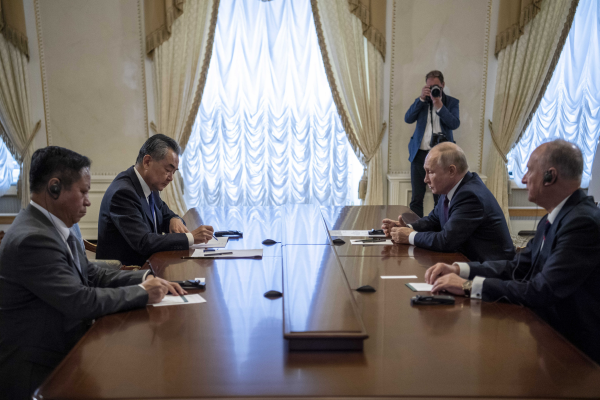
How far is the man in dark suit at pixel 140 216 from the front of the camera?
8.49 ft

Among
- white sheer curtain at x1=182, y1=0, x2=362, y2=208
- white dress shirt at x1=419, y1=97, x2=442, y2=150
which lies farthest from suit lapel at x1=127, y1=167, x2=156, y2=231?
white dress shirt at x1=419, y1=97, x2=442, y2=150

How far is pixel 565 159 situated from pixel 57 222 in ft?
6.19

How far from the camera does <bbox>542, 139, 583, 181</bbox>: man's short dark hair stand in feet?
6.06

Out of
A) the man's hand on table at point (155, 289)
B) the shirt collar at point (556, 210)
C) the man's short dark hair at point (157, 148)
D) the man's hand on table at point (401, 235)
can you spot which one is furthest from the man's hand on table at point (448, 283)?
the man's short dark hair at point (157, 148)

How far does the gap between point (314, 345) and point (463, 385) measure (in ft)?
1.34

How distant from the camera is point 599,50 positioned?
5562 mm

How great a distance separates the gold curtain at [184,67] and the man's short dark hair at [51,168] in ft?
12.7

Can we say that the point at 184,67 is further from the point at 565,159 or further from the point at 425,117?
the point at 565,159

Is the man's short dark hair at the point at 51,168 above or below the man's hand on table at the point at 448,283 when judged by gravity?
above

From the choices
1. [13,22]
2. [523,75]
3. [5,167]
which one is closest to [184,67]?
[13,22]

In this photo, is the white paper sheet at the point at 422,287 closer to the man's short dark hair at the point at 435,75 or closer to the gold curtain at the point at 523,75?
the man's short dark hair at the point at 435,75

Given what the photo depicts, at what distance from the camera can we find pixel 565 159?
185cm

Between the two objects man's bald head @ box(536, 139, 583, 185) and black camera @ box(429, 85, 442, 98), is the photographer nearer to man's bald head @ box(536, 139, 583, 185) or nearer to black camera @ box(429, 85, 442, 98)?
black camera @ box(429, 85, 442, 98)

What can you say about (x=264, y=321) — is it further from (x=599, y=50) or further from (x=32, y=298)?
(x=599, y=50)
